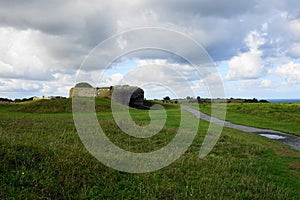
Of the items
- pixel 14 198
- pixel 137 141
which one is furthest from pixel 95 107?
pixel 14 198

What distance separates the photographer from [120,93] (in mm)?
48781

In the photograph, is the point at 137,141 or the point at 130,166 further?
the point at 137,141

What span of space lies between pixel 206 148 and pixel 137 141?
10.1 feet

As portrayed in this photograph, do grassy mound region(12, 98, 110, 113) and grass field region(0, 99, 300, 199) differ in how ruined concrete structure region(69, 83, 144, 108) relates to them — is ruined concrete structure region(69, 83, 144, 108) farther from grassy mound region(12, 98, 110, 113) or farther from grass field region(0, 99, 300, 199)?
grass field region(0, 99, 300, 199)

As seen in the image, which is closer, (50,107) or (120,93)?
(50,107)

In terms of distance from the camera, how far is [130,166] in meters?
8.49

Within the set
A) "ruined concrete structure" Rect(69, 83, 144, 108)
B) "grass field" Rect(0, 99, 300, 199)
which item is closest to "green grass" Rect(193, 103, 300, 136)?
"grass field" Rect(0, 99, 300, 199)

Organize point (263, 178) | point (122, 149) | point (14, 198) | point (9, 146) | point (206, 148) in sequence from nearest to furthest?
point (14, 198) < point (9, 146) < point (263, 178) < point (122, 149) < point (206, 148)

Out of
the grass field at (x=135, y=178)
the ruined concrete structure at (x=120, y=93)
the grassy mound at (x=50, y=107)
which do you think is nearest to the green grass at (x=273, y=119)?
the grass field at (x=135, y=178)

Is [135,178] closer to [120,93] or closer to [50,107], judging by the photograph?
[50,107]

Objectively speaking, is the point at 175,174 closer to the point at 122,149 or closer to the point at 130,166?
the point at 130,166

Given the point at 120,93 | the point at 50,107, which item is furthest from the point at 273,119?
the point at 120,93

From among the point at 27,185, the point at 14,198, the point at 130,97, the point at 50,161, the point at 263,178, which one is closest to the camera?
the point at 14,198

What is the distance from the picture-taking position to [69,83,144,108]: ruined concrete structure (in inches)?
1859
